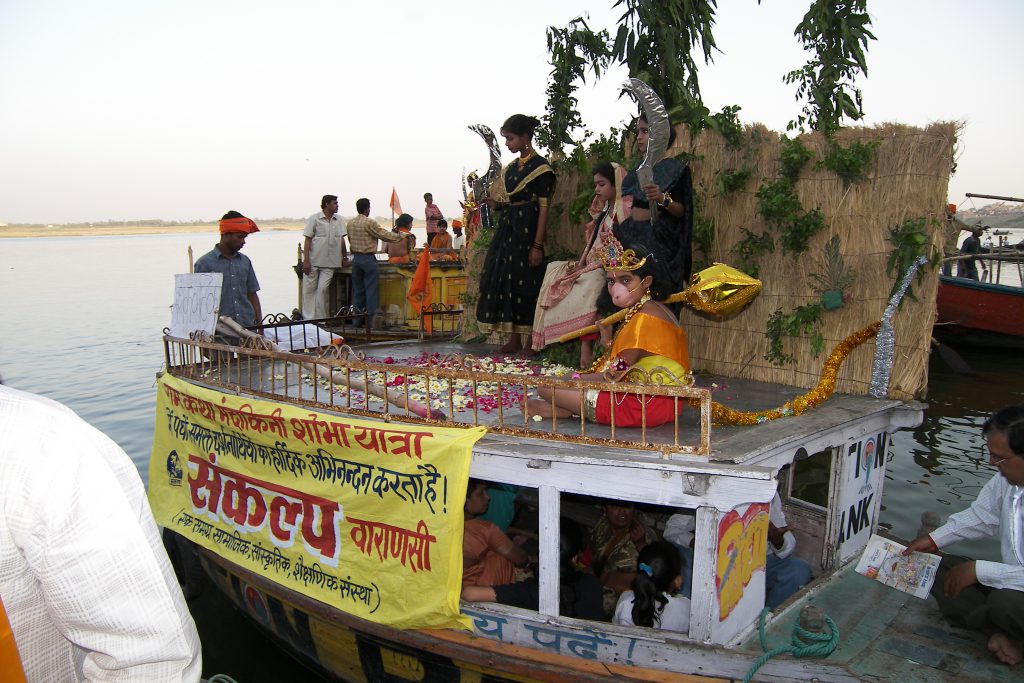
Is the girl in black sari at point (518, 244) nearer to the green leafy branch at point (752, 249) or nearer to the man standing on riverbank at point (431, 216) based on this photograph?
the green leafy branch at point (752, 249)

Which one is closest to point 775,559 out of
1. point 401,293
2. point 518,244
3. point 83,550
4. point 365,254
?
point 518,244

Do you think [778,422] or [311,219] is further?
[311,219]

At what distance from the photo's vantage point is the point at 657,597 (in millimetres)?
3762

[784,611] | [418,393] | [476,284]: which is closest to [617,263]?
[418,393]

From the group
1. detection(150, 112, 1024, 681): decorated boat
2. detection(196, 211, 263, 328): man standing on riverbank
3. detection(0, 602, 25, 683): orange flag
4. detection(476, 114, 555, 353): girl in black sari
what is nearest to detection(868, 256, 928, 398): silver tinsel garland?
detection(150, 112, 1024, 681): decorated boat

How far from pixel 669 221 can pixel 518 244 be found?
5.41ft

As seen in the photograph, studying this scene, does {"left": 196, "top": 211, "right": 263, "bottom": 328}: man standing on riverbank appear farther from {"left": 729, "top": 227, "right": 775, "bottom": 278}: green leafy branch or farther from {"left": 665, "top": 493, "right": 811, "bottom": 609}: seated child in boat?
{"left": 665, "top": 493, "right": 811, "bottom": 609}: seated child in boat

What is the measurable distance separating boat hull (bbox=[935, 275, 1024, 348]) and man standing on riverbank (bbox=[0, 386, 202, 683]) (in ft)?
58.6

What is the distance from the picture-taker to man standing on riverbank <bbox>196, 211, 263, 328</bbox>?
21.0 feet

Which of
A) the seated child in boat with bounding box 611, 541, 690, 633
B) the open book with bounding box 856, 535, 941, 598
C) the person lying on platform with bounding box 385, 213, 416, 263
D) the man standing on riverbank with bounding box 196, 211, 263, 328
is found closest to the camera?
the seated child in boat with bounding box 611, 541, 690, 633

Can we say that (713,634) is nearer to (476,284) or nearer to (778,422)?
(778,422)

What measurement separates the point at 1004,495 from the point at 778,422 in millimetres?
1154

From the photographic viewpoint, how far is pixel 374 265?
1265 cm

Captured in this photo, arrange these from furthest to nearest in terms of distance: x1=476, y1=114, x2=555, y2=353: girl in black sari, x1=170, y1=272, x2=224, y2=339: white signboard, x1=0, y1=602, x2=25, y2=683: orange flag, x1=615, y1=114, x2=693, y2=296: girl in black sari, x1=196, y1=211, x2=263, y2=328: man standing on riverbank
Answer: x1=196, y1=211, x2=263, y2=328: man standing on riverbank, x1=476, y1=114, x2=555, y2=353: girl in black sari, x1=170, y1=272, x2=224, y2=339: white signboard, x1=615, y1=114, x2=693, y2=296: girl in black sari, x1=0, y1=602, x2=25, y2=683: orange flag
